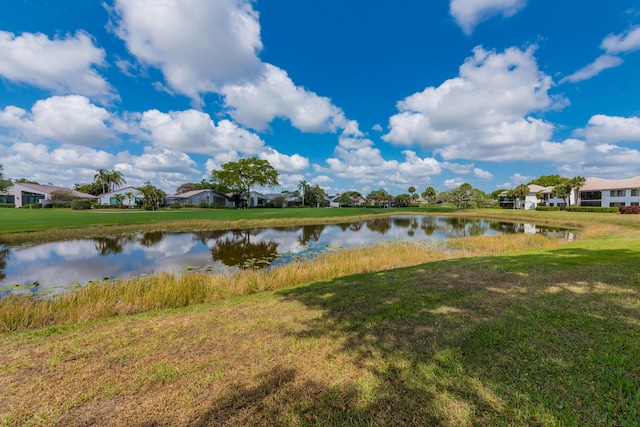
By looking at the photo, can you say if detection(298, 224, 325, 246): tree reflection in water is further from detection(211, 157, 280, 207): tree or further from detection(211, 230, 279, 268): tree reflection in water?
detection(211, 157, 280, 207): tree

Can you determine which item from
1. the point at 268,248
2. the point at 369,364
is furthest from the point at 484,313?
the point at 268,248

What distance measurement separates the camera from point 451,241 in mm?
17688

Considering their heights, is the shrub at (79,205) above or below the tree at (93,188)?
below

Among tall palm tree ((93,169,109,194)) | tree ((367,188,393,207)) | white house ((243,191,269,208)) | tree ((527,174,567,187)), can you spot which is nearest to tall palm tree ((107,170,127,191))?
tall palm tree ((93,169,109,194))

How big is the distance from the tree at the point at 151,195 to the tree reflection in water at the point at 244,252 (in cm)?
4911

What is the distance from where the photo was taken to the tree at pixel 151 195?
2279 inches

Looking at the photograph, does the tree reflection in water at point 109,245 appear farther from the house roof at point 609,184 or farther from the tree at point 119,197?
the house roof at point 609,184

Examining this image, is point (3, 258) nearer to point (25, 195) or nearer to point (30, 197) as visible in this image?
point (25, 195)

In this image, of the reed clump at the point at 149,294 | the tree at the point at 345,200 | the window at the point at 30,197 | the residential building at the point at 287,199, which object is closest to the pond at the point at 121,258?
the reed clump at the point at 149,294

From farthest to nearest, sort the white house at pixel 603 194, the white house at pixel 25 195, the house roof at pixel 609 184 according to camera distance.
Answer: the white house at pixel 25 195 < the house roof at pixel 609 184 < the white house at pixel 603 194

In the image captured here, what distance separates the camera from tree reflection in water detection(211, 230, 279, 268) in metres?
12.8

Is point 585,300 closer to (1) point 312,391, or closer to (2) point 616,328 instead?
(2) point 616,328

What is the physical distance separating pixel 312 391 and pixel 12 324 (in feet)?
21.6

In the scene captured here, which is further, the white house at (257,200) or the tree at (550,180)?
the tree at (550,180)
